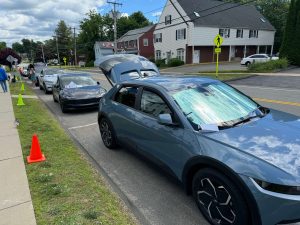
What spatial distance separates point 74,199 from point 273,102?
9095 millimetres

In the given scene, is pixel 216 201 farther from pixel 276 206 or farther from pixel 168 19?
pixel 168 19

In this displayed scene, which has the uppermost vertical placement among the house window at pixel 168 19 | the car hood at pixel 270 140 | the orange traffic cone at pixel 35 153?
the house window at pixel 168 19

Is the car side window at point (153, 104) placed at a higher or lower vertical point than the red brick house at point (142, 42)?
lower

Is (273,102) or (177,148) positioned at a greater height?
(177,148)

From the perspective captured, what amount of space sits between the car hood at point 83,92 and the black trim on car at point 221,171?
24.3 feet

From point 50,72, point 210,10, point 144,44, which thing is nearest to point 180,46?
point 210,10

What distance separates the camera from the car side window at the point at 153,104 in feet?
12.6

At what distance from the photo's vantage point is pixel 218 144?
2908 mm

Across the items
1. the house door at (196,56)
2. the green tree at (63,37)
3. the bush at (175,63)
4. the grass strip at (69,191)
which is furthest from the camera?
the green tree at (63,37)

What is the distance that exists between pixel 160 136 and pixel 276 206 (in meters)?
1.74

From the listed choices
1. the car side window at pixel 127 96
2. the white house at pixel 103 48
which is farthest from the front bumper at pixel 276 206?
the white house at pixel 103 48

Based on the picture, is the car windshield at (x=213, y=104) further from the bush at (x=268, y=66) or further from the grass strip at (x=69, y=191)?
the bush at (x=268, y=66)

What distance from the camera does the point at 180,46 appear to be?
4169cm

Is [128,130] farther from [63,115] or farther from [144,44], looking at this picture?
[144,44]
